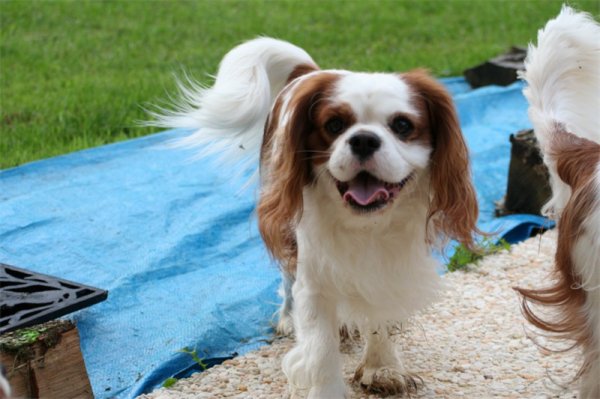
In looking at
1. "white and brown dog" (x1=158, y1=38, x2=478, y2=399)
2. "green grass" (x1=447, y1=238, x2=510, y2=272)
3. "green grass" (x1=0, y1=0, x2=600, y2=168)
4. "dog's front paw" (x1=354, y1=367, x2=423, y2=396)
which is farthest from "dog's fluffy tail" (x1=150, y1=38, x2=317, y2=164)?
"green grass" (x1=0, y1=0, x2=600, y2=168)

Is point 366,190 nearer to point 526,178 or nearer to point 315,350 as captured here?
Result: point 315,350

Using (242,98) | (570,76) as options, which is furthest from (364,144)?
(242,98)

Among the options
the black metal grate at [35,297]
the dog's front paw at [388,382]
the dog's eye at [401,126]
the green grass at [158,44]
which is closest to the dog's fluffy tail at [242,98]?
the black metal grate at [35,297]

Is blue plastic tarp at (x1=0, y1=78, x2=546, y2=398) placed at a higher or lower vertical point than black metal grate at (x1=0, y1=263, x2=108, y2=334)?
lower

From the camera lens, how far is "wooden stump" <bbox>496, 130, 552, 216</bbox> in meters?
4.80

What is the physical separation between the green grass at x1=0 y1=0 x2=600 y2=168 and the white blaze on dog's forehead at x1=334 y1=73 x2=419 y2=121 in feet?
10.3

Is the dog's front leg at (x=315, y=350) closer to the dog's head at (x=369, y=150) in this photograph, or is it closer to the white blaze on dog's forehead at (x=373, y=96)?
the dog's head at (x=369, y=150)

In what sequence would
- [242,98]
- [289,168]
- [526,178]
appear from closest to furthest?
[289,168] < [242,98] < [526,178]

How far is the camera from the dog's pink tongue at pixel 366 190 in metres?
2.62

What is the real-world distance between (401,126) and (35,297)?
1.33 metres

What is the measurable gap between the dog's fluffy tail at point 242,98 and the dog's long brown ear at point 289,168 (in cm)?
51

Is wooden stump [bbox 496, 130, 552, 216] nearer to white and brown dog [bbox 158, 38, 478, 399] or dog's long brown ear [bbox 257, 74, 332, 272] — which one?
white and brown dog [bbox 158, 38, 478, 399]

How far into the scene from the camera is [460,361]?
3.32 meters

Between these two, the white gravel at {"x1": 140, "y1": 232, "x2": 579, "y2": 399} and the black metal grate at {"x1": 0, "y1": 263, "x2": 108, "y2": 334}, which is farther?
the white gravel at {"x1": 140, "y1": 232, "x2": 579, "y2": 399}
